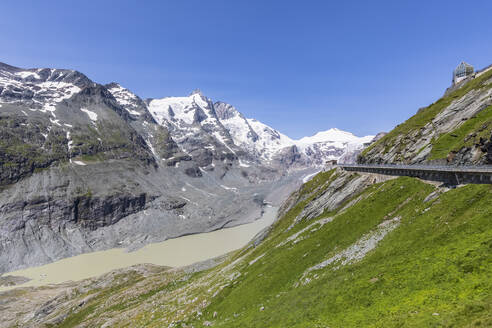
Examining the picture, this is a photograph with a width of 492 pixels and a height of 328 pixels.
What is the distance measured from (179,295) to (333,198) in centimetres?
3661

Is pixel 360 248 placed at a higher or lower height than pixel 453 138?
lower

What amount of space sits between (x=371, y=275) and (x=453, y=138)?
37.2 meters

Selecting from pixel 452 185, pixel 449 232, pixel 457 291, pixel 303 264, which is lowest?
pixel 303 264

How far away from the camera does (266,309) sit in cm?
2673

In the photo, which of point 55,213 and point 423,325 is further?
point 55,213

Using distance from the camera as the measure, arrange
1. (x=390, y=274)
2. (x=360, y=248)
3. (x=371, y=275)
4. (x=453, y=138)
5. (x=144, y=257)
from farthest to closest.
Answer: (x=144, y=257), (x=453, y=138), (x=360, y=248), (x=371, y=275), (x=390, y=274)

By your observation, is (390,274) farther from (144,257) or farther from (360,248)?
(144,257)

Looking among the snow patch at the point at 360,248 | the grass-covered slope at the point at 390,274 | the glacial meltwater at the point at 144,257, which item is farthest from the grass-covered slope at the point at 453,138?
the glacial meltwater at the point at 144,257

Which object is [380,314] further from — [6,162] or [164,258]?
[6,162]

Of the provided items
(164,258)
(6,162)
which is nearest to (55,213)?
(6,162)

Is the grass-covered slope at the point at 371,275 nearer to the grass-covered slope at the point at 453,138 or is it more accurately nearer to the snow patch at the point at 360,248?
the snow patch at the point at 360,248

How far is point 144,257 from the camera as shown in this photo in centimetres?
14350

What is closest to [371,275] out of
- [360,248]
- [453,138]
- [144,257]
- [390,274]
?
[390,274]

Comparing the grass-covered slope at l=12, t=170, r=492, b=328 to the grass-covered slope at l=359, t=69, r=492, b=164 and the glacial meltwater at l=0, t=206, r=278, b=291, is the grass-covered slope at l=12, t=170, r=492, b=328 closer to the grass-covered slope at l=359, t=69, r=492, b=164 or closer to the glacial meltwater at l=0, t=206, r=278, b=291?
the grass-covered slope at l=359, t=69, r=492, b=164
